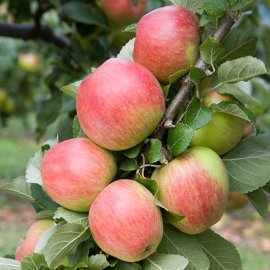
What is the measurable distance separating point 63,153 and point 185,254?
0.25 m

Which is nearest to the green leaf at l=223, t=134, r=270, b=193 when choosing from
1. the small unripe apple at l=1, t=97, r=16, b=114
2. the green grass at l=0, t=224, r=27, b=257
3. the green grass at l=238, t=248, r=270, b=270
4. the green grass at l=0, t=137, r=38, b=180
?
the green grass at l=238, t=248, r=270, b=270

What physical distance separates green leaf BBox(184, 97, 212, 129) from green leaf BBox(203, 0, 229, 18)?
14cm

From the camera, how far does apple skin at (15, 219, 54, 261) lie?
3.11ft

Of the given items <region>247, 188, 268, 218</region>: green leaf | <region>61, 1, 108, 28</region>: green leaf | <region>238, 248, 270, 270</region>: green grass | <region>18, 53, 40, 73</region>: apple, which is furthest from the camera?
<region>18, 53, 40, 73</region>: apple

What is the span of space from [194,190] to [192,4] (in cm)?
34

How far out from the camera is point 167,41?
2.96 feet

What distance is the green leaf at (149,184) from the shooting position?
2.80 ft

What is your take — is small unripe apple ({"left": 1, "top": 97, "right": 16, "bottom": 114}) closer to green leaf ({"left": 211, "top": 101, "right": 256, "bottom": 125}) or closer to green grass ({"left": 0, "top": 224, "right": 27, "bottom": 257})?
green grass ({"left": 0, "top": 224, "right": 27, "bottom": 257})

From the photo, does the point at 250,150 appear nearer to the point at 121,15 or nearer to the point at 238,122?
the point at 238,122

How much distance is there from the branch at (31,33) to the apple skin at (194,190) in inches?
56.2

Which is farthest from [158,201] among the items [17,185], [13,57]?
[13,57]

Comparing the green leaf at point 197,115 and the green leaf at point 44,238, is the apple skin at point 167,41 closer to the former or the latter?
the green leaf at point 197,115

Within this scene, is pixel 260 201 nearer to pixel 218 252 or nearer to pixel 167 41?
pixel 218 252

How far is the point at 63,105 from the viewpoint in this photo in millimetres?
1791
